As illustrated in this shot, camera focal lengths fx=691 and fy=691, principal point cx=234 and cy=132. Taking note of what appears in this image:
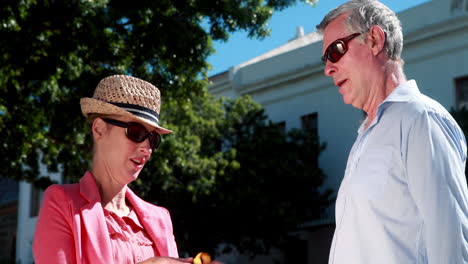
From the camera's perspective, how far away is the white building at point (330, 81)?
2058 centimetres

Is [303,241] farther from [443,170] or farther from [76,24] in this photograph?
[443,170]

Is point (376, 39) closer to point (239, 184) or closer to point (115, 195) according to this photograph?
point (115, 195)

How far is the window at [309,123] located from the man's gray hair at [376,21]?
22.0 metres

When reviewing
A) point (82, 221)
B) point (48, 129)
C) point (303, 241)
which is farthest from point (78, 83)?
point (303, 241)

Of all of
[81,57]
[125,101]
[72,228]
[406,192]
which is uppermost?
[81,57]

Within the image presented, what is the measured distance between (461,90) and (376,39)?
1907cm

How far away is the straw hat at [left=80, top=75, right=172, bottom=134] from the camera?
308 centimetres

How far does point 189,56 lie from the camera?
1170 cm

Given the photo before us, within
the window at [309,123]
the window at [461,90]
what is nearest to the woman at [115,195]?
the window at [461,90]

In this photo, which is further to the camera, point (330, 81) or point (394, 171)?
point (330, 81)

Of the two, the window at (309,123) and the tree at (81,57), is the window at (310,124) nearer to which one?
the window at (309,123)

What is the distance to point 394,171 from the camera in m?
2.29

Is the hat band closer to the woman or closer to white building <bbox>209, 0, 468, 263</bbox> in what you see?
the woman

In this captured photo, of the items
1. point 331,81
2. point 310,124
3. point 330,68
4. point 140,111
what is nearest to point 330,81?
point 331,81
